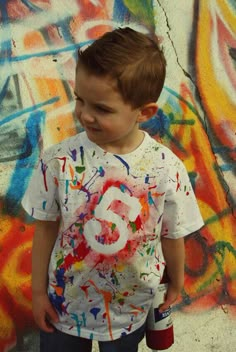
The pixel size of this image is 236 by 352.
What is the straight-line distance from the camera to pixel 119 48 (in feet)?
4.16

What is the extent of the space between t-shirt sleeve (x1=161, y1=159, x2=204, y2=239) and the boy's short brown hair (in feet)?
0.83

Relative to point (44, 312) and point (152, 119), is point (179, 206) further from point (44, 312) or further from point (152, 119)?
point (152, 119)

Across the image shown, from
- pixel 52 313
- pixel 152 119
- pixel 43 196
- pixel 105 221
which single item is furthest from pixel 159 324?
pixel 152 119

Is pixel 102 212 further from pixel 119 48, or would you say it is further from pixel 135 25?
pixel 135 25

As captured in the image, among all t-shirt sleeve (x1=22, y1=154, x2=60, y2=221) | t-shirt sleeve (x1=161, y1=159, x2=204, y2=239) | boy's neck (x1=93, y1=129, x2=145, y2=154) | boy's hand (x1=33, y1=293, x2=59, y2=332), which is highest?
boy's neck (x1=93, y1=129, x2=145, y2=154)

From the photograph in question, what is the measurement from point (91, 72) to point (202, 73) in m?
1.56

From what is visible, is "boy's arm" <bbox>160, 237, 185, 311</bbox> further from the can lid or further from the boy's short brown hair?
the boy's short brown hair

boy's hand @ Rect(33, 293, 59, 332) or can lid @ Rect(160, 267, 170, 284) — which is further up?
boy's hand @ Rect(33, 293, 59, 332)

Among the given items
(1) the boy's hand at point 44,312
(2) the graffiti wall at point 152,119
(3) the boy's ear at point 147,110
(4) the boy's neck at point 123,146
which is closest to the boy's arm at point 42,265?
(1) the boy's hand at point 44,312

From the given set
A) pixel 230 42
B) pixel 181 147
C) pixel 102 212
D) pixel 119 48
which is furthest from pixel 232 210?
pixel 119 48

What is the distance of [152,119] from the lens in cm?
257

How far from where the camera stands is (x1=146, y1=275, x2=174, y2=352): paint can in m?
1.67

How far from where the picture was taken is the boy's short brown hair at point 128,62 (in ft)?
4.11

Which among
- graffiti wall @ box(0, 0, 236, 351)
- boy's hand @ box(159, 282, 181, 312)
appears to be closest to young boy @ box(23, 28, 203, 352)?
boy's hand @ box(159, 282, 181, 312)
